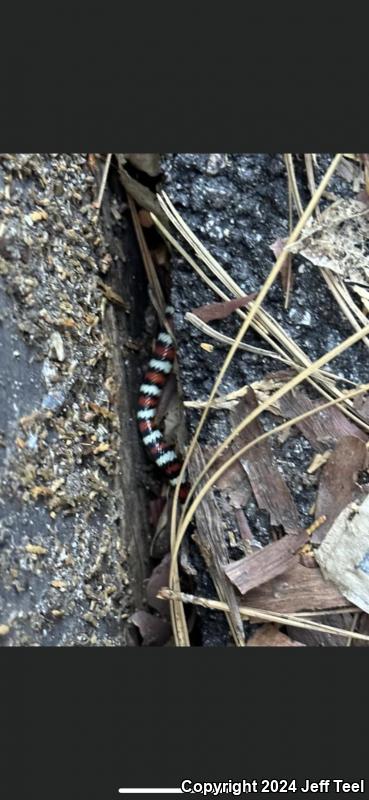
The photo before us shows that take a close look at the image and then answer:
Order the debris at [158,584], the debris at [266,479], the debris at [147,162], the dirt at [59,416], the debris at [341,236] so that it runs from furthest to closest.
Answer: the debris at [158,584] → the debris at [147,162] → the debris at [266,479] → the debris at [341,236] → the dirt at [59,416]

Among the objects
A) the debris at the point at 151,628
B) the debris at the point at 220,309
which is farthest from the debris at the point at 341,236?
the debris at the point at 151,628

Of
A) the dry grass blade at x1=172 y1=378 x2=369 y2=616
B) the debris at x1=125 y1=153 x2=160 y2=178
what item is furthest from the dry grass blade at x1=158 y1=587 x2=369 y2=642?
the debris at x1=125 y1=153 x2=160 y2=178

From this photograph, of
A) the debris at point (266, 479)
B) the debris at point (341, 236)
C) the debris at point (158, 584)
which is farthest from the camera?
the debris at point (158, 584)

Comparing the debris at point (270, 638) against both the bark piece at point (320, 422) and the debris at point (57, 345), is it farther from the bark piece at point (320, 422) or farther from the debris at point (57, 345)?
the debris at point (57, 345)

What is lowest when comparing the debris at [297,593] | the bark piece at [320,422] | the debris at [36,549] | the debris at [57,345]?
the debris at [297,593]

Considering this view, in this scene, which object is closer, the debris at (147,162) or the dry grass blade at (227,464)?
the dry grass blade at (227,464)

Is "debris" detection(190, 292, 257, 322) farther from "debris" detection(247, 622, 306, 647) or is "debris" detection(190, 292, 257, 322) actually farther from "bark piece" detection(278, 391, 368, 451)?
"debris" detection(247, 622, 306, 647)

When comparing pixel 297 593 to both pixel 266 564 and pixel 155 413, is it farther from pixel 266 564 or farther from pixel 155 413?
pixel 155 413
